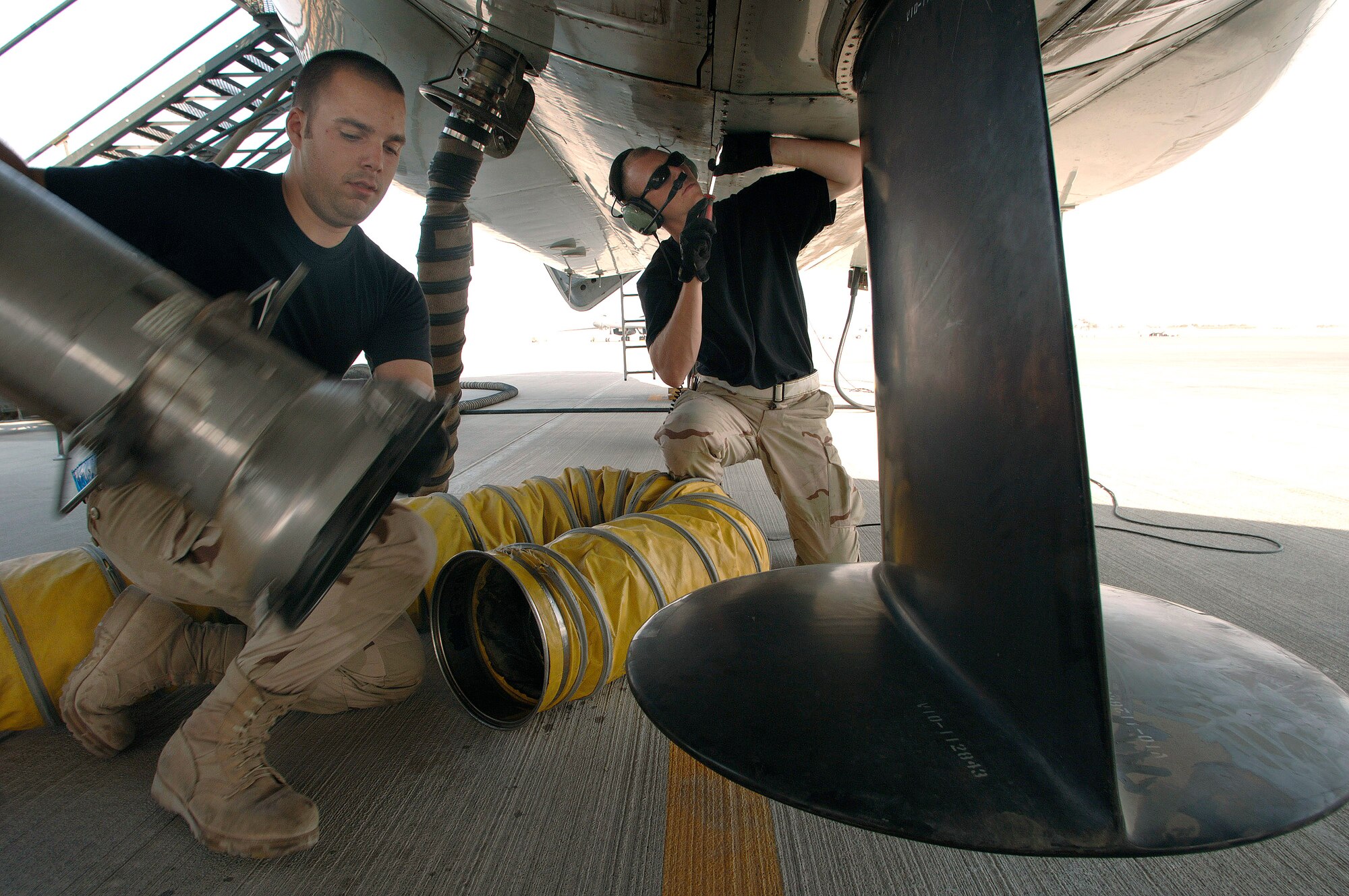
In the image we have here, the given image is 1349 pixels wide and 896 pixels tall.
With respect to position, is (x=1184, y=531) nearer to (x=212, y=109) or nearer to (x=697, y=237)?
(x=697, y=237)

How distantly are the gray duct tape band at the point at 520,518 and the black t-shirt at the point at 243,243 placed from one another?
0.48m

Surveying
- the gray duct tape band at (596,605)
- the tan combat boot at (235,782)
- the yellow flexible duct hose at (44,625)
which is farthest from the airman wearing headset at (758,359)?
the yellow flexible duct hose at (44,625)

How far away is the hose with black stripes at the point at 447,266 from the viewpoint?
2.26 metres

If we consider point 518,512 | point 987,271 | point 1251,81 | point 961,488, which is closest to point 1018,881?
point 961,488

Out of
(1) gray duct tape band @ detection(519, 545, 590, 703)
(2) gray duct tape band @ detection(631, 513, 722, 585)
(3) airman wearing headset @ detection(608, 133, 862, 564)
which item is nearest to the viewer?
(1) gray duct tape band @ detection(519, 545, 590, 703)

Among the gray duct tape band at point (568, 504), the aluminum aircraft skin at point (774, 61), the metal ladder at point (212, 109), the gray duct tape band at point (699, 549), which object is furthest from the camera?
the metal ladder at point (212, 109)

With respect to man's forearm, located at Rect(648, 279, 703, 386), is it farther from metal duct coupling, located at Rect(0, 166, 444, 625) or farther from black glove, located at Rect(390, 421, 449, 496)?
metal duct coupling, located at Rect(0, 166, 444, 625)

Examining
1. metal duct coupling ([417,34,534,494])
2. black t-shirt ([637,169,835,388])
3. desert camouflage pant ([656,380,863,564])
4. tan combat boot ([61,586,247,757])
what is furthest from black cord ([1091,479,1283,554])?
tan combat boot ([61,586,247,757])

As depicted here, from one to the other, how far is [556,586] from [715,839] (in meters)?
0.50

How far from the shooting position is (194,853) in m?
0.93

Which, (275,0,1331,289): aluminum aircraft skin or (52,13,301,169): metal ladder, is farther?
(52,13,301,169): metal ladder

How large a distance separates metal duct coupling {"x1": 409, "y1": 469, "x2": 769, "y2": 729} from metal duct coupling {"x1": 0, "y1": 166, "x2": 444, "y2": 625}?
572 mm

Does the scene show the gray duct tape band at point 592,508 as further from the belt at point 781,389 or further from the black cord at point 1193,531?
the black cord at point 1193,531

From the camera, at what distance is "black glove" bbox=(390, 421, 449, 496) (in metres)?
0.84
